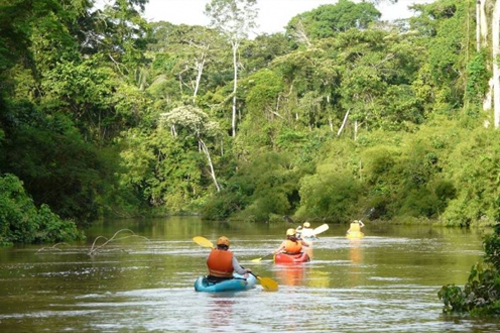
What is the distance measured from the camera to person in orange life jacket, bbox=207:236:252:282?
1977cm

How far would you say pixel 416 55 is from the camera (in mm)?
67250

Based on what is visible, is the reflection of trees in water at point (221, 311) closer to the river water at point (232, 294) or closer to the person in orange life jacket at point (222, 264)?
the river water at point (232, 294)

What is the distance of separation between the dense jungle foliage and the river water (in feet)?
19.7

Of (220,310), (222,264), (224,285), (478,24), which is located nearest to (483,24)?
(478,24)

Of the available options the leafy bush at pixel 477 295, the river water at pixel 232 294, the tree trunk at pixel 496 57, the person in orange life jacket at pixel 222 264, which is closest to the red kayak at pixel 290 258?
the river water at pixel 232 294

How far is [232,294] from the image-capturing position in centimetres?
1955

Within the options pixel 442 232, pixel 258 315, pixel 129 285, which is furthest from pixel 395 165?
pixel 258 315

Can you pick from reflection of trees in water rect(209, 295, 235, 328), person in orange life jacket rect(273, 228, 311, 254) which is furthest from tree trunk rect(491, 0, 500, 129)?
reflection of trees in water rect(209, 295, 235, 328)

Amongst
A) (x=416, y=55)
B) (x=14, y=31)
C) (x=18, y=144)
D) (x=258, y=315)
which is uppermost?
(x=416, y=55)

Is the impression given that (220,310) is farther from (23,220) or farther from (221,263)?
(23,220)

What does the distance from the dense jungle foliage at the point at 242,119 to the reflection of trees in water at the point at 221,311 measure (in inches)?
594

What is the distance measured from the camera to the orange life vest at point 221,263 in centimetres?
1977

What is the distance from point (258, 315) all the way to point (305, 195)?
4250 cm

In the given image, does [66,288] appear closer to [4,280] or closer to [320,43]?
[4,280]
